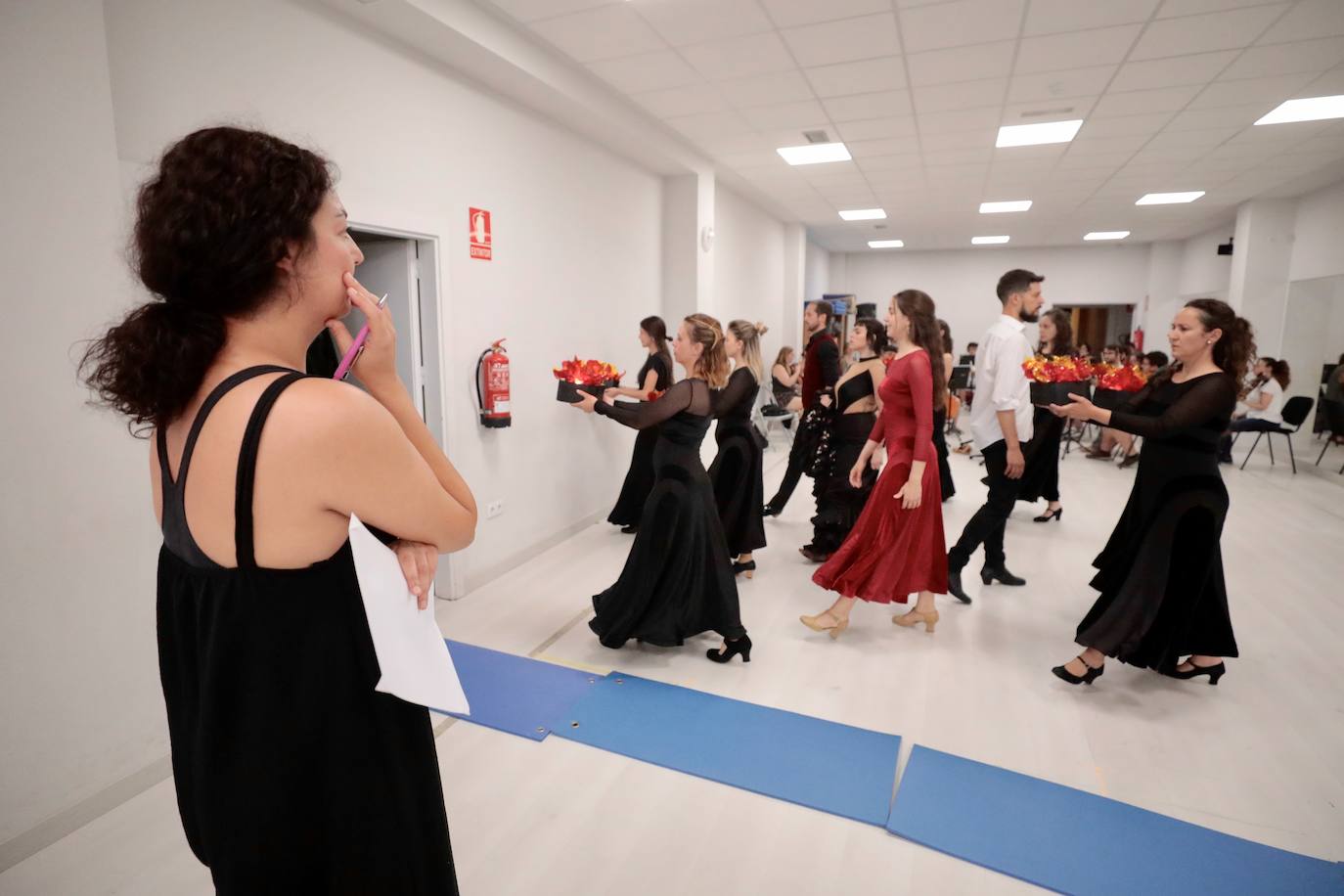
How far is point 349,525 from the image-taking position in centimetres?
92

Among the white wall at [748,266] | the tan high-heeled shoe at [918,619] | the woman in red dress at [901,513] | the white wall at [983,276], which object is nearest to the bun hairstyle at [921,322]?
the woman in red dress at [901,513]

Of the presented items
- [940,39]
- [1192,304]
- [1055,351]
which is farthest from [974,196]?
[1192,304]

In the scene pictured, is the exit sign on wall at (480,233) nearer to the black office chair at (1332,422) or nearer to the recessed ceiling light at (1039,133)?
the recessed ceiling light at (1039,133)

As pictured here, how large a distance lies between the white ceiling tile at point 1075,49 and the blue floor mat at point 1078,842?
397 centimetres

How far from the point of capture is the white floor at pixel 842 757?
7.17 ft

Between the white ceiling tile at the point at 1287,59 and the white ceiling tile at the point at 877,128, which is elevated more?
the white ceiling tile at the point at 1287,59

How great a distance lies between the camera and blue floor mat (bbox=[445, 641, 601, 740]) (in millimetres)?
2943

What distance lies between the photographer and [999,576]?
4652 millimetres

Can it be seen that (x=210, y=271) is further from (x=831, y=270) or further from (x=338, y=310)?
(x=831, y=270)

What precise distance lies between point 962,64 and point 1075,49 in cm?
64

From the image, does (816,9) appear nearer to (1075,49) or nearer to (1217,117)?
(1075,49)

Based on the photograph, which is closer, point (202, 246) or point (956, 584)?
point (202, 246)

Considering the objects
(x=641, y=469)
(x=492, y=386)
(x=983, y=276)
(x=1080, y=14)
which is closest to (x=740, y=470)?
(x=641, y=469)

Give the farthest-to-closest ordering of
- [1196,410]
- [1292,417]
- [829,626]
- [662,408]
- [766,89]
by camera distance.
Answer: [1292,417] → [766,89] → [829,626] → [662,408] → [1196,410]
